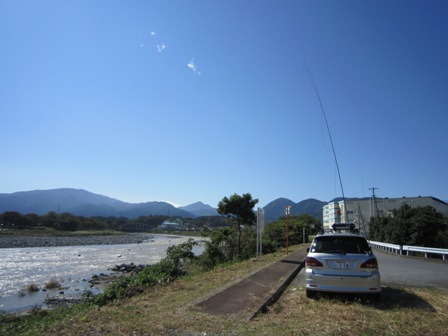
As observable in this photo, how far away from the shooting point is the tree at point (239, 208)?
2106cm

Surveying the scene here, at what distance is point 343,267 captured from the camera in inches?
276

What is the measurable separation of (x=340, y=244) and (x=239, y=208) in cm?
1391

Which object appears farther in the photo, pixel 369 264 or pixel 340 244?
pixel 340 244

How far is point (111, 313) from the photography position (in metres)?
5.98

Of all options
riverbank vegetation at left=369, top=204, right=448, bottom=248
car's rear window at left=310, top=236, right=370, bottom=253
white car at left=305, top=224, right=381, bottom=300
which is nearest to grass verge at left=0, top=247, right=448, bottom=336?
white car at left=305, top=224, right=381, bottom=300

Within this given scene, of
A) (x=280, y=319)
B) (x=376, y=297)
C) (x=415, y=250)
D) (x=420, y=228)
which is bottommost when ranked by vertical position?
(x=280, y=319)

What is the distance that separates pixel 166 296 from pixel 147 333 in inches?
114

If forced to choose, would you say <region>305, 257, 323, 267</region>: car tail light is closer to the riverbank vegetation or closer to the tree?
the tree

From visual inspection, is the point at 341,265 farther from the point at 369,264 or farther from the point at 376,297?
the point at 376,297

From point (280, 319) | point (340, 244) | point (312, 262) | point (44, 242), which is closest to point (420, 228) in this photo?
point (340, 244)

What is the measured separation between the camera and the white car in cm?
684

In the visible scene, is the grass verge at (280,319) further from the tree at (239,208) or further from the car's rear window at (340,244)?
the tree at (239,208)

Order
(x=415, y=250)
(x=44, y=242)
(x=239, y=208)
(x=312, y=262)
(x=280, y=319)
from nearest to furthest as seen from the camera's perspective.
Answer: (x=280, y=319) < (x=312, y=262) < (x=415, y=250) < (x=239, y=208) < (x=44, y=242)

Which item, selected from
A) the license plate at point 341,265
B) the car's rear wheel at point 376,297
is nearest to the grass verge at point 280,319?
the car's rear wheel at point 376,297
